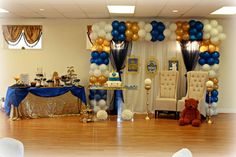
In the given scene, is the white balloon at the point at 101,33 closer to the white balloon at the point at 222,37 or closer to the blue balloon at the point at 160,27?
the blue balloon at the point at 160,27

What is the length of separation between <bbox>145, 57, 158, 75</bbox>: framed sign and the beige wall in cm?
178

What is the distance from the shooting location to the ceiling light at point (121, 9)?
7.03m

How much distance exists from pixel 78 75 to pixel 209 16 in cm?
407

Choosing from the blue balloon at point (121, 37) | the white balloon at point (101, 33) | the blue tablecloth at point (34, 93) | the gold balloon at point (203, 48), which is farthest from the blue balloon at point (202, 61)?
the blue tablecloth at point (34, 93)

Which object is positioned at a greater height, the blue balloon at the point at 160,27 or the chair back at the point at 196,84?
Result: the blue balloon at the point at 160,27

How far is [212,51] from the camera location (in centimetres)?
812

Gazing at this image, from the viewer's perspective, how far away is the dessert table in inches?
291

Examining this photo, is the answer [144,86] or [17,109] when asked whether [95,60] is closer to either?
[144,86]

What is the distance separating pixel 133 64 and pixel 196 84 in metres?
1.85

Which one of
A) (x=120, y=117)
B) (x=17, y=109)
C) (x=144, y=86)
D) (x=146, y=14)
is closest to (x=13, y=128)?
(x=17, y=109)

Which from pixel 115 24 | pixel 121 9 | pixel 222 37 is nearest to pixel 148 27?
pixel 115 24

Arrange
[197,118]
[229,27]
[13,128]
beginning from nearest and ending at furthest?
1. [13,128]
2. [197,118]
3. [229,27]

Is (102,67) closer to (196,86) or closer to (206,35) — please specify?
(196,86)

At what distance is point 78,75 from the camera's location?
9.04 meters
